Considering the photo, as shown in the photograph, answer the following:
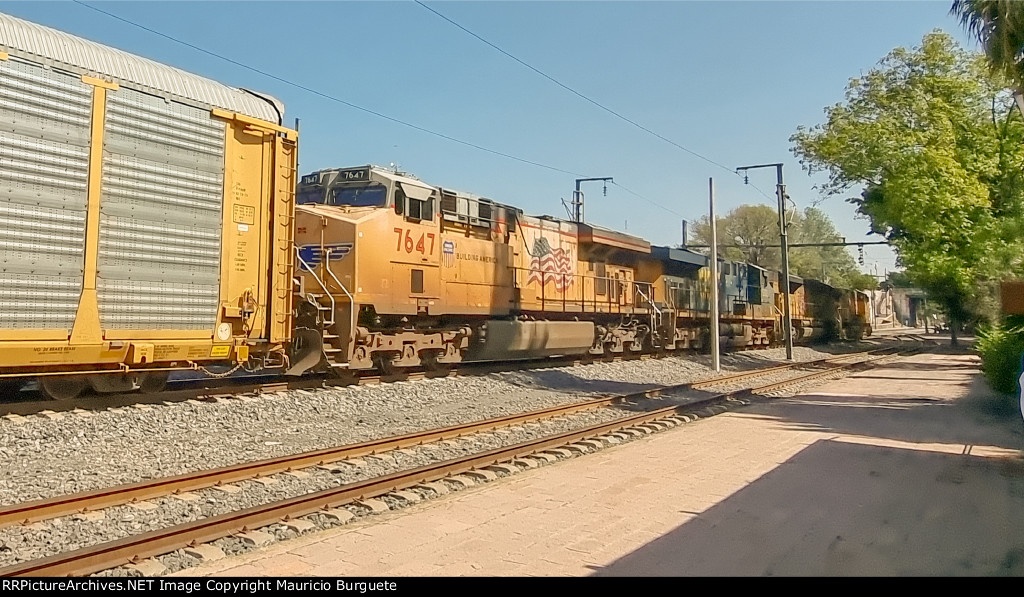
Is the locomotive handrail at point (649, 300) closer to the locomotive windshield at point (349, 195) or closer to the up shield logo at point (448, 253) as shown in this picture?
the up shield logo at point (448, 253)

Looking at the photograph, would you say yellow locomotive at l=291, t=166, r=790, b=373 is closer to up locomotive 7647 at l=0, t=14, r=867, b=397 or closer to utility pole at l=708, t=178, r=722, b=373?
up locomotive 7647 at l=0, t=14, r=867, b=397

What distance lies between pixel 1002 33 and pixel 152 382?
37.5 feet

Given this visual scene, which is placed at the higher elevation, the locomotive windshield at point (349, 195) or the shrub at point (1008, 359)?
the locomotive windshield at point (349, 195)

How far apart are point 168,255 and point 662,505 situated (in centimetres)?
659

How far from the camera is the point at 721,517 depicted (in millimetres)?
5762

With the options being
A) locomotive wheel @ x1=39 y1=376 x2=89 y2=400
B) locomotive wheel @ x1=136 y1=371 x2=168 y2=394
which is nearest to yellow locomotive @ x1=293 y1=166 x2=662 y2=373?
locomotive wheel @ x1=136 y1=371 x2=168 y2=394

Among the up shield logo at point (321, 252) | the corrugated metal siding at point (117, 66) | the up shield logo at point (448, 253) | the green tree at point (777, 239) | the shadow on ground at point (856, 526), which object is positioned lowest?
the shadow on ground at point (856, 526)

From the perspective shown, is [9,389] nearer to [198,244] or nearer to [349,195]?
[198,244]

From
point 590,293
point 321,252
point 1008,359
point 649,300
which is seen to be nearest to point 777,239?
point 649,300

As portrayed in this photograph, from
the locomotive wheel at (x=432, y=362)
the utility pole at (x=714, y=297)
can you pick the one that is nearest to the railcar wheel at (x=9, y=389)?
the locomotive wheel at (x=432, y=362)

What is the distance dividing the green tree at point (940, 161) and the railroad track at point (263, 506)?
12608 millimetres

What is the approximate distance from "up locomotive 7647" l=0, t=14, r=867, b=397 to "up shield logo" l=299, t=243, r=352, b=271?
0.09 feet

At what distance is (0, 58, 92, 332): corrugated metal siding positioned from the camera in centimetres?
732

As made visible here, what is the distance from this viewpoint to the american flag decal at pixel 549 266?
1745 centimetres
